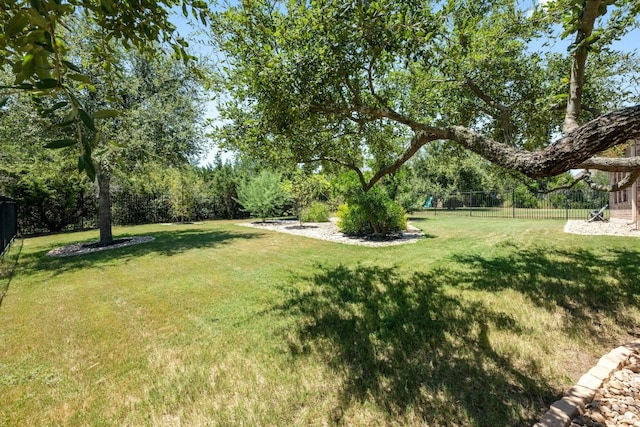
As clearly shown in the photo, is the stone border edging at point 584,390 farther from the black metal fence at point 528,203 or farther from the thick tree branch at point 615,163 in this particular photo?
the black metal fence at point 528,203

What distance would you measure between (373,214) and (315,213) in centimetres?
719

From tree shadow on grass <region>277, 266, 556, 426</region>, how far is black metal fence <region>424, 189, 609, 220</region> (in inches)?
712

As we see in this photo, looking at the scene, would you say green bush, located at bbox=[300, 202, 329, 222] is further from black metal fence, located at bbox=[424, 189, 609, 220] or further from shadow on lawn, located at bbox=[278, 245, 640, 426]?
black metal fence, located at bbox=[424, 189, 609, 220]

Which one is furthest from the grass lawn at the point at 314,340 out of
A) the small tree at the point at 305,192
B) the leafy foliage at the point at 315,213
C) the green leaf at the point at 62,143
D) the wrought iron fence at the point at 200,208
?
the wrought iron fence at the point at 200,208

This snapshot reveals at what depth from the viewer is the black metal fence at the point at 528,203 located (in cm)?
2027

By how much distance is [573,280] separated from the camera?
5.14 metres

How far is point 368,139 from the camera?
7152mm

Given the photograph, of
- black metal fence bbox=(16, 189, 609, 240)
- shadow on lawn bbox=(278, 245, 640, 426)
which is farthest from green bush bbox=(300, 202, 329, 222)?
shadow on lawn bbox=(278, 245, 640, 426)

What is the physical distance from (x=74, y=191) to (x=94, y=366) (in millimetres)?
17339

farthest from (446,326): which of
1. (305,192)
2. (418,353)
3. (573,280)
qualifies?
(305,192)

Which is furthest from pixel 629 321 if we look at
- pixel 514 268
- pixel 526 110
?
pixel 526 110

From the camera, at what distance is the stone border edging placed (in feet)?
7.23

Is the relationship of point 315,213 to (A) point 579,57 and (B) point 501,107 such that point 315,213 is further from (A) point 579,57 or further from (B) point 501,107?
(A) point 579,57

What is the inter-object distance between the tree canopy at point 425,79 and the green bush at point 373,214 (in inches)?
122
